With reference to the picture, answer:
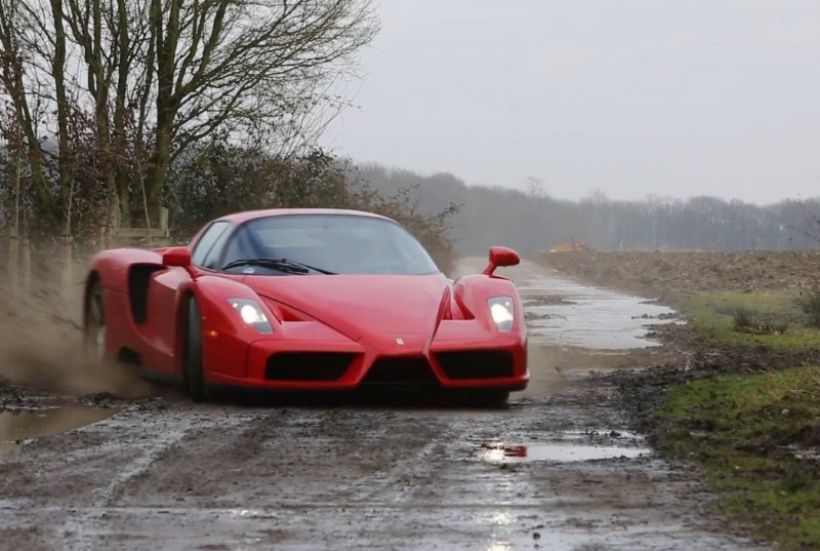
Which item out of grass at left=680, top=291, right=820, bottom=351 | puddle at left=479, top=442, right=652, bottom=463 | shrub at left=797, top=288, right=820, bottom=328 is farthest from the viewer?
→ shrub at left=797, top=288, right=820, bottom=328

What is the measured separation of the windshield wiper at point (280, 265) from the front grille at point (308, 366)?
99 cm

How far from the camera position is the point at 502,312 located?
9211 millimetres

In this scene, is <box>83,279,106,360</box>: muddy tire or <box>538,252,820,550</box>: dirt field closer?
<box>538,252,820,550</box>: dirt field

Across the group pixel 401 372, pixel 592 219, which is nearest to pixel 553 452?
pixel 401 372

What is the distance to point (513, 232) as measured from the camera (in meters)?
123

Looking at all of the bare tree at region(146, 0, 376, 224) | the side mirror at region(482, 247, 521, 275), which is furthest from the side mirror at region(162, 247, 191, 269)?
the bare tree at region(146, 0, 376, 224)

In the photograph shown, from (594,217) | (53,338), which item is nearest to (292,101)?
(53,338)

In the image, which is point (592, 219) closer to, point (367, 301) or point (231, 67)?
point (231, 67)

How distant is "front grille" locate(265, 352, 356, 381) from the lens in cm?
861

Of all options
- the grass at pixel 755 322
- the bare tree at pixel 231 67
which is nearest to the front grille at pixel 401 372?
the grass at pixel 755 322

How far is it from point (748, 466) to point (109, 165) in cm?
1758

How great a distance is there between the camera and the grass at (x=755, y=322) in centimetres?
1526

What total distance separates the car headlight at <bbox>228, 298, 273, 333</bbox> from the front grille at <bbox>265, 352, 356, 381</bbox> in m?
0.21

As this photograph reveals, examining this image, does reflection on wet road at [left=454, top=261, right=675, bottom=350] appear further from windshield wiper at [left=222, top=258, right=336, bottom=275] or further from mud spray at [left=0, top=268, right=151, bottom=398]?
windshield wiper at [left=222, top=258, right=336, bottom=275]
